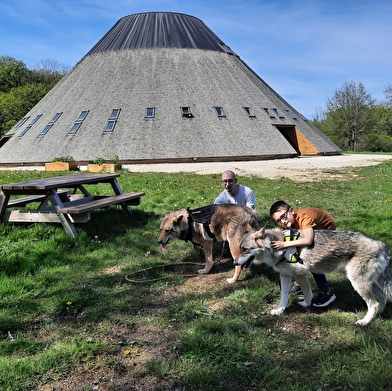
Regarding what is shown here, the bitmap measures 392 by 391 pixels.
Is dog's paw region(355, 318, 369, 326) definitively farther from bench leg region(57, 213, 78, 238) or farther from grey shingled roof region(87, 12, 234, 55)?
grey shingled roof region(87, 12, 234, 55)

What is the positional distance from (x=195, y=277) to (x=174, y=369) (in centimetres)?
265

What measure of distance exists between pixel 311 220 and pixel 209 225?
Answer: 181 cm

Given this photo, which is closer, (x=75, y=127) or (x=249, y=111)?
(x=75, y=127)

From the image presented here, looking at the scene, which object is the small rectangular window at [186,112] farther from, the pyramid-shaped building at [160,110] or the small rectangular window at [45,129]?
the small rectangular window at [45,129]

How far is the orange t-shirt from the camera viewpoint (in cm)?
495

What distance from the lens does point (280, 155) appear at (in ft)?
108

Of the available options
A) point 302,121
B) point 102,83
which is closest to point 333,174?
point 302,121

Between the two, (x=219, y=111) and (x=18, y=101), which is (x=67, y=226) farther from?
(x=18, y=101)

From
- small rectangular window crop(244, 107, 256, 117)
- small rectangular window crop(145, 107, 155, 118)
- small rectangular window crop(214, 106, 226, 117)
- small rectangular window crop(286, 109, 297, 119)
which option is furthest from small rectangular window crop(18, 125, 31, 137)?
small rectangular window crop(286, 109, 297, 119)

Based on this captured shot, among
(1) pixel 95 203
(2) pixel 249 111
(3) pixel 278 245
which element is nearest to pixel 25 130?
(2) pixel 249 111

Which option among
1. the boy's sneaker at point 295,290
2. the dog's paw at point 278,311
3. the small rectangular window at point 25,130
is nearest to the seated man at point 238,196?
the boy's sneaker at point 295,290

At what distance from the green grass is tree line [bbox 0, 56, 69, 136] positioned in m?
57.6

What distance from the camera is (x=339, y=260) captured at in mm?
4375

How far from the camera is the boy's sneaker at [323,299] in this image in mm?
4777
